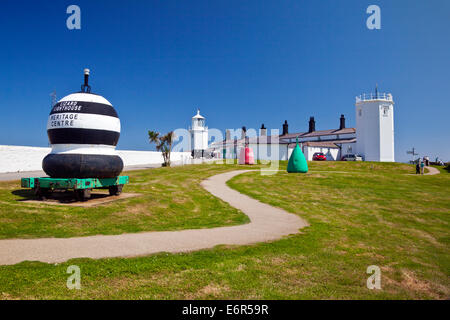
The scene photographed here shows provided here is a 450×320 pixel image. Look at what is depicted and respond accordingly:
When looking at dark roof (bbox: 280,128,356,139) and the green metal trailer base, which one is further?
dark roof (bbox: 280,128,356,139)

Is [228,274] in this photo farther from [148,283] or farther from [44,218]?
[44,218]

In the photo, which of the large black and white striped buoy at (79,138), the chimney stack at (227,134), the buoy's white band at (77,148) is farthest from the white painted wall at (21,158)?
the chimney stack at (227,134)

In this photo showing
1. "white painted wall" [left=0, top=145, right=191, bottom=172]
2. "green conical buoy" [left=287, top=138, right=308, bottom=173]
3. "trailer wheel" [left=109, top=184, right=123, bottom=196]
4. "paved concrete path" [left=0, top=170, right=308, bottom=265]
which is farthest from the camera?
"green conical buoy" [left=287, top=138, right=308, bottom=173]

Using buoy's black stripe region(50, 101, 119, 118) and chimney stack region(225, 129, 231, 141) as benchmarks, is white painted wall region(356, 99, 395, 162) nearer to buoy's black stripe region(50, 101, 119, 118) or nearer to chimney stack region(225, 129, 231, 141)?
chimney stack region(225, 129, 231, 141)

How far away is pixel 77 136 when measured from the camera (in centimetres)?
1135

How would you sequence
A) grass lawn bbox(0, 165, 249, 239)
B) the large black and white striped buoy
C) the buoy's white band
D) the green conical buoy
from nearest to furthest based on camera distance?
grass lawn bbox(0, 165, 249, 239), the large black and white striped buoy, the buoy's white band, the green conical buoy

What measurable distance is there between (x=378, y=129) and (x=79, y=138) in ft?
163

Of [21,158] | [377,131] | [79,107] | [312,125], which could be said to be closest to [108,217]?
[79,107]

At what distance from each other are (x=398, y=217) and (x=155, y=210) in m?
10.7

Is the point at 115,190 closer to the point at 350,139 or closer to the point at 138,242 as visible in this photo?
the point at 138,242

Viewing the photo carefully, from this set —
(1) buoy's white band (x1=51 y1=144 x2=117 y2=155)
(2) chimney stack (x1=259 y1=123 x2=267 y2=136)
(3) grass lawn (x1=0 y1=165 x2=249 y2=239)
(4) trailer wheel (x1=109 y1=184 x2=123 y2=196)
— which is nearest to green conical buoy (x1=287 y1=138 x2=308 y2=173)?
(3) grass lawn (x1=0 y1=165 x2=249 y2=239)

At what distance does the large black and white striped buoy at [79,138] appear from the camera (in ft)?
36.9

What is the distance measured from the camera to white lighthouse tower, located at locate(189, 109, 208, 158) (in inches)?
2383

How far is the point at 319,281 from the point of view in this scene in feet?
17.7
